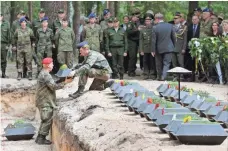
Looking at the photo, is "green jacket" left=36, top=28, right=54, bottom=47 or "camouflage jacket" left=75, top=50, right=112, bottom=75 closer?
"camouflage jacket" left=75, top=50, right=112, bottom=75

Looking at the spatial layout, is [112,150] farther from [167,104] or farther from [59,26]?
[59,26]

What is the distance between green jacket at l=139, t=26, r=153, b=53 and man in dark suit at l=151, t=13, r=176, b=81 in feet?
2.18

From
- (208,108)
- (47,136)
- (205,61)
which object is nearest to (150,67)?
(205,61)

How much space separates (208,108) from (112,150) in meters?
3.06

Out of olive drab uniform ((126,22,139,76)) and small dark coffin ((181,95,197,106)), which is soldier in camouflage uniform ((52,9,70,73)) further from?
small dark coffin ((181,95,197,106))

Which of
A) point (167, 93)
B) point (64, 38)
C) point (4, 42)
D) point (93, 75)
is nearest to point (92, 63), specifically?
point (93, 75)

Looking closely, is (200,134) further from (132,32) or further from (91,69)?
(132,32)

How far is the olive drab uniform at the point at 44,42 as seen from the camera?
1809cm

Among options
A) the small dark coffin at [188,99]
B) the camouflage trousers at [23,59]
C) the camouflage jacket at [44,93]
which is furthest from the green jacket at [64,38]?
the small dark coffin at [188,99]

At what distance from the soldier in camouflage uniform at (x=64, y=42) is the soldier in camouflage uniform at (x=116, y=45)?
1120mm

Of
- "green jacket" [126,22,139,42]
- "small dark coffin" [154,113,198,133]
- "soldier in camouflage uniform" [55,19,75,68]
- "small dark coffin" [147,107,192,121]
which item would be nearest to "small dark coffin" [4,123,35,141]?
"soldier in camouflage uniform" [55,19,75,68]

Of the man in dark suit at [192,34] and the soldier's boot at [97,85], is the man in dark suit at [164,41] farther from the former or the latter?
the soldier's boot at [97,85]

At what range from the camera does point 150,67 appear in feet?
62.8

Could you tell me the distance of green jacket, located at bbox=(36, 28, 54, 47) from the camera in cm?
1809
